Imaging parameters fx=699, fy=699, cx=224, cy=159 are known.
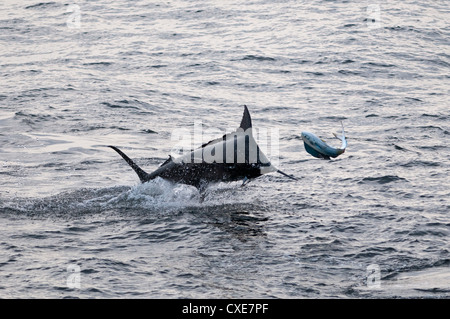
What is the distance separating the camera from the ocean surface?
10.8 m

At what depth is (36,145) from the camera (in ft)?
58.3

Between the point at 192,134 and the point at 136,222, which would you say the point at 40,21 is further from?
the point at 136,222

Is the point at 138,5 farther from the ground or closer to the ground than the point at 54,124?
farther from the ground

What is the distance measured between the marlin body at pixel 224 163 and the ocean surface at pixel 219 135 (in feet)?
1.84

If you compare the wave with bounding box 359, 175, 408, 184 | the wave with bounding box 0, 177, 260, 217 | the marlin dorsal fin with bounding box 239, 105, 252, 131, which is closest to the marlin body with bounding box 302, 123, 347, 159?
the marlin dorsal fin with bounding box 239, 105, 252, 131

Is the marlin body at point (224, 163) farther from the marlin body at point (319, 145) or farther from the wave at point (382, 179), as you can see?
the wave at point (382, 179)

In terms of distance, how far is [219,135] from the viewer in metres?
18.4

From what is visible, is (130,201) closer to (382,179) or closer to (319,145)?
(319,145)

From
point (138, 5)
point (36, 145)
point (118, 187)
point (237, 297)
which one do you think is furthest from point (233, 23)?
point (237, 297)

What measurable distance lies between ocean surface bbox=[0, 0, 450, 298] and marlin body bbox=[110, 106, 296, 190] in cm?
56

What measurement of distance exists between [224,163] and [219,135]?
5.65m

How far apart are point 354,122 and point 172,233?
876cm

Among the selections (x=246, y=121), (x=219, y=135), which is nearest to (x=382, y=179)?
(x=246, y=121)

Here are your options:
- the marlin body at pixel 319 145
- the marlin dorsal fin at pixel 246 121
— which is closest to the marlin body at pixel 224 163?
the marlin dorsal fin at pixel 246 121
